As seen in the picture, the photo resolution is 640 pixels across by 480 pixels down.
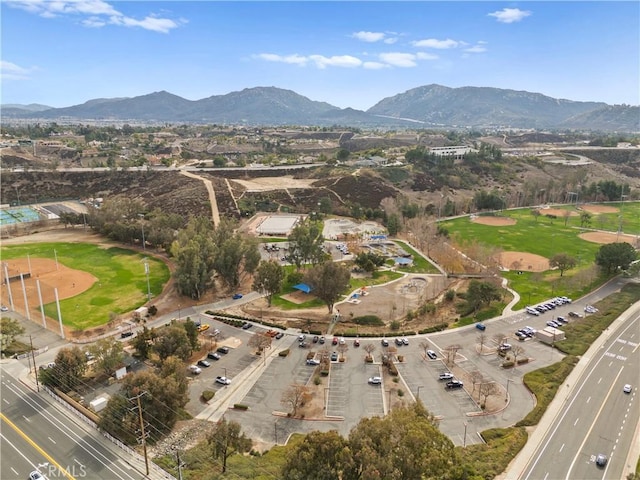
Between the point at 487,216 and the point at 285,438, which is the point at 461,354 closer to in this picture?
the point at 285,438

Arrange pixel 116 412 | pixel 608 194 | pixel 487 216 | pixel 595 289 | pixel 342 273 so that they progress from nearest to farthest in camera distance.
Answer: pixel 116 412, pixel 342 273, pixel 595 289, pixel 487 216, pixel 608 194

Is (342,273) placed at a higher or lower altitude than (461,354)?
higher

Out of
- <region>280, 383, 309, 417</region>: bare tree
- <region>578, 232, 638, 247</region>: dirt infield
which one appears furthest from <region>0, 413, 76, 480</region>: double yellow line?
<region>578, 232, 638, 247</region>: dirt infield

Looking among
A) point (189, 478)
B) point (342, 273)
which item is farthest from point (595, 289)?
point (189, 478)

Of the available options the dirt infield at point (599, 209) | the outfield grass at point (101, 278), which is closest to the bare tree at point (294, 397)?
the outfield grass at point (101, 278)

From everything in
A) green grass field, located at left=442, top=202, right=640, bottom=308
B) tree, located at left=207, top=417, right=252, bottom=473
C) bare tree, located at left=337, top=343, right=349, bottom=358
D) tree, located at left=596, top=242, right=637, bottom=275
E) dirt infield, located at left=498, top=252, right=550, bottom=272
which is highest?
tree, located at left=596, top=242, right=637, bottom=275

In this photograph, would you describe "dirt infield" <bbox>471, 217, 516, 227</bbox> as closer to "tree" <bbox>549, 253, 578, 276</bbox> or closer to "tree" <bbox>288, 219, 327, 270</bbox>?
"tree" <bbox>549, 253, 578, 276</bbox>

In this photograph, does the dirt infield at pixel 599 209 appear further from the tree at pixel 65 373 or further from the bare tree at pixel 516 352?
the tree at pixel 65 373
